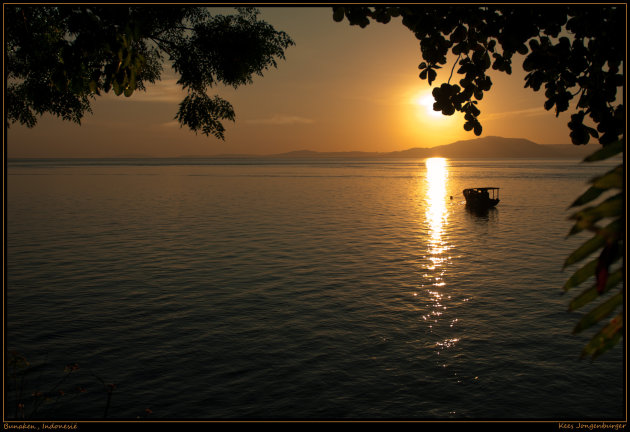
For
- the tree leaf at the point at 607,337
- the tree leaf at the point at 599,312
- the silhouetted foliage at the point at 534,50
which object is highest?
the silhouetted foliage at the point at 534,50

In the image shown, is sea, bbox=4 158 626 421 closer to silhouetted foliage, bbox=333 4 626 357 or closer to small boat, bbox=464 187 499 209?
silhouetted foliage, bbox=333 4 626 357

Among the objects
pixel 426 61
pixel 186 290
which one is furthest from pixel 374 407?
pixel 186 290

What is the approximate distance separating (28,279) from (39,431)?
2121 cm

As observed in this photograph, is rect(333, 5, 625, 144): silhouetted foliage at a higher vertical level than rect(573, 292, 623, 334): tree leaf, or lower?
higher

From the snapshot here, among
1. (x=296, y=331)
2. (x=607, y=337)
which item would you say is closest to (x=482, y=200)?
(x=296, y=331)

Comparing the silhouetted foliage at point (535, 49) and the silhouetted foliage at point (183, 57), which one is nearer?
the silhouetted foliage at point (535, 49)

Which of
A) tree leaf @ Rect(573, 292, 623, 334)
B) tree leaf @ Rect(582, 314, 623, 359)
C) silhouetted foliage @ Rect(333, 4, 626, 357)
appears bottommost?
tree leaf @ Rect(582, 314, 623, 359)

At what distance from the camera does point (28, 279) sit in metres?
23.1

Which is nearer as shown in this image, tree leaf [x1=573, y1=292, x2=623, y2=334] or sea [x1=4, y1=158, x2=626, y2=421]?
tree leaf [x1=573, y1=292, x2=623, y2=334]

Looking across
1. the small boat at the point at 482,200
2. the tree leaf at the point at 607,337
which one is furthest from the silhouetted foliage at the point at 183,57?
the small boat at the point at 482,200

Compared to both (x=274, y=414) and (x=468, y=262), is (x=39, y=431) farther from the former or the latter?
(x=468, y=262)

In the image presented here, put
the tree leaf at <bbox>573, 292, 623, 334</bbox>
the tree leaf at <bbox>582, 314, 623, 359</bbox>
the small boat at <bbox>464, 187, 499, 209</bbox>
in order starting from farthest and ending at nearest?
the small boat at <bbox>464, 187, 499, 209</bbox> → the tree leaf at <bbox>582, 314, 623, 359</bbox> → the tree leaf at <bbox>573, 292, 623, 334</bbox>

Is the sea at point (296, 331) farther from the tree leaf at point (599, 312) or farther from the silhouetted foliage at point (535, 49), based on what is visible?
the silhouetted foliage at point (535, 49)

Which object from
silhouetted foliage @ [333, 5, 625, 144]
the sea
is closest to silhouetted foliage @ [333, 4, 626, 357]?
silhouetted foliage @ [333, 5, 625, 144]
